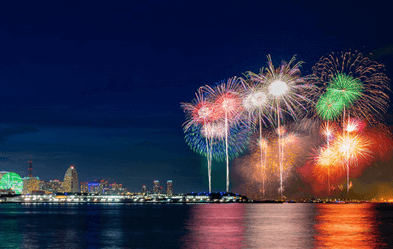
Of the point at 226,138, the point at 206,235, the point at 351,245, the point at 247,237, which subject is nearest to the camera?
the point at 351,245

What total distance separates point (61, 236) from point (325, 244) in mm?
37658

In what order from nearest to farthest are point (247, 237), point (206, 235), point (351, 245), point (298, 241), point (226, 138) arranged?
1. point (351, 245)
2. point (298, 241)
3. point (247, 237)
4. point (206, 235)
5. point (226, 138)

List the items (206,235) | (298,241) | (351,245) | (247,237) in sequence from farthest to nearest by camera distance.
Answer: (206,235)
(247,237)
(298,241)
(351,245)

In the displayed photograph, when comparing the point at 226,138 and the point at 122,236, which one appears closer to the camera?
the point at 122,236

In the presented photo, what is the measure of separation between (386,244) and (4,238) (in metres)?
48.8

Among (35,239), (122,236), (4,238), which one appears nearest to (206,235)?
(122,236)

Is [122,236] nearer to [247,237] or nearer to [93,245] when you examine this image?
[93,245]

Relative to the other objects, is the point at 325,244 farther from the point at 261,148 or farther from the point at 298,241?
the point at 261,148

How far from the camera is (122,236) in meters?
68.8

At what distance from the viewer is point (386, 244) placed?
179 feet

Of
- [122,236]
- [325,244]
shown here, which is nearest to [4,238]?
[122,236]

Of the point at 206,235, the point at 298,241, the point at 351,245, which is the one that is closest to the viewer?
the point at 351,245

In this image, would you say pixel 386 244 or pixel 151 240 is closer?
pixel 386 244

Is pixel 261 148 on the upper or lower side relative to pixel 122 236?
upper
